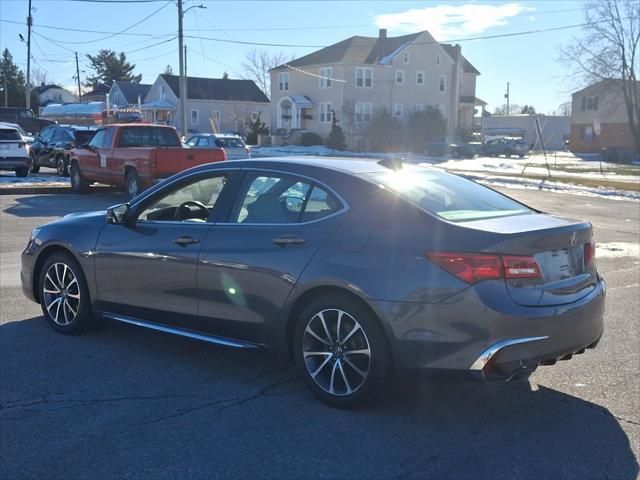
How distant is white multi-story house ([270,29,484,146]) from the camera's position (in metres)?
57.6

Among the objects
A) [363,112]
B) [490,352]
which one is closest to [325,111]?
[363,112]

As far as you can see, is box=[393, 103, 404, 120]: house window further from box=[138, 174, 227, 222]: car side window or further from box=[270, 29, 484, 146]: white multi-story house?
box=[138, 174, 227, 222]: car side window

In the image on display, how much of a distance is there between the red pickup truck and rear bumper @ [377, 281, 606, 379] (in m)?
12.1

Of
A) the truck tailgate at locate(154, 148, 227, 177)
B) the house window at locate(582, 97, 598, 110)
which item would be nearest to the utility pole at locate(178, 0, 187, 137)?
the truck tailgate at locate(154, 148, 227, 177)

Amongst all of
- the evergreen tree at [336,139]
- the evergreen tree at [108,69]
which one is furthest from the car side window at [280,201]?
the evergreen tree at [108,69]

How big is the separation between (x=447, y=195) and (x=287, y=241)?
118 centimetres

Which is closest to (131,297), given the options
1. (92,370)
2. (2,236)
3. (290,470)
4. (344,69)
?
(92,370)

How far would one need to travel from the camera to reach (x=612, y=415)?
445 cm

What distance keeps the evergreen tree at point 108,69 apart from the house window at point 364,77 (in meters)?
51.8

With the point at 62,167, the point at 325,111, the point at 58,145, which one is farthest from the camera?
the point at 325,111

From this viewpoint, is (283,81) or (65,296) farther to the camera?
(283,81)

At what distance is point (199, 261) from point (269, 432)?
4.87ft

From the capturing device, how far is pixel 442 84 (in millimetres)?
62688

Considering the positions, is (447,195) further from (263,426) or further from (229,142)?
(229,142)
